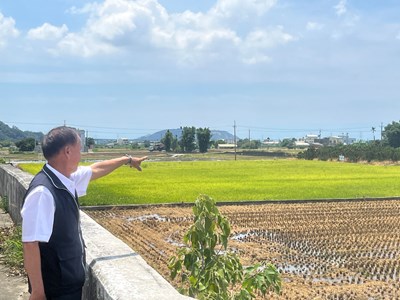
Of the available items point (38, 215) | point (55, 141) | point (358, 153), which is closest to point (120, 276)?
point (38, 215)

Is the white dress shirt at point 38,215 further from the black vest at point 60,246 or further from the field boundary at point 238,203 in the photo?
the field boundary at point 238,203

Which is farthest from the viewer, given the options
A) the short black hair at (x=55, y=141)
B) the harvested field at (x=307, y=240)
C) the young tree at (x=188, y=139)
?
the young tree at (x=188, y=139)

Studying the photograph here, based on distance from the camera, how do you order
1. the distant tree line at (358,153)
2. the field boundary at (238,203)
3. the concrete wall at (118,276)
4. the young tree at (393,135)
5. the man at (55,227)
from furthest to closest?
1. the young tree at (393,135)
2. the distant tree line at (358,153)
3. the field boundary at (238,203)
4. the man at (55,227)
5. the concrete wall at (118,276)

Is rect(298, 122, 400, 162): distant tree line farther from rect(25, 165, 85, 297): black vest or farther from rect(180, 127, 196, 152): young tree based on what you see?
rect(25, 165, 85, 297): black vest

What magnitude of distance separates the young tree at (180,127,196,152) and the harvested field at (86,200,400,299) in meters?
74.2

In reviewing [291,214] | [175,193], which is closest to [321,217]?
[291,214]

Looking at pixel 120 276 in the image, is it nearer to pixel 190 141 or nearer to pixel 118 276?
pixel 118 276

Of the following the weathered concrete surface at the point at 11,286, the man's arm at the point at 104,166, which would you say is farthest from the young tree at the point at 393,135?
the man's arm at the point at 104,166

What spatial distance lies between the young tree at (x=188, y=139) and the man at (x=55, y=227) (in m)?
89.0

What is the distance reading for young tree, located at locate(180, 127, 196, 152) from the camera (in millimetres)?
92438

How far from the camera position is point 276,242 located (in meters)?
11.3

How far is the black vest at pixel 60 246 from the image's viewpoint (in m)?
2.42

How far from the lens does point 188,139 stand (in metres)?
94.4

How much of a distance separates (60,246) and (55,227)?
100 millimetres
